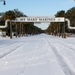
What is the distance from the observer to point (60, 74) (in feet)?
33.4

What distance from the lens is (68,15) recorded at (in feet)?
467

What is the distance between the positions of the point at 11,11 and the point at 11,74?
333 feet

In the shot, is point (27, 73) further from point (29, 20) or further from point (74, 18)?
point (74, 18)

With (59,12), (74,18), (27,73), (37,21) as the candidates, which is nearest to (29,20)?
(37,21)

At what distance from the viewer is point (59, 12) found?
128 meters

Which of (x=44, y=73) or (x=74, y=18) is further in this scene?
(x=74, y=18)

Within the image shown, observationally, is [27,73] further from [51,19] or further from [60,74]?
[51,19]

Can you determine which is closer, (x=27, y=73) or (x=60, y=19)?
(x=27, y=73)

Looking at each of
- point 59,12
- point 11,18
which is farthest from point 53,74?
point 59,12

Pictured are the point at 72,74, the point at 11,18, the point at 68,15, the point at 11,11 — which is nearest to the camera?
the point at 72,74

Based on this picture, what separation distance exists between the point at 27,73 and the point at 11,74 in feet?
1.94

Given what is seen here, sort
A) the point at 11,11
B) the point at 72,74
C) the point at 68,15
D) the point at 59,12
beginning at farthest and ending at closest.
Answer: the point at 68,15
the point at 59,12
the point at 11,11
the point at 72,74

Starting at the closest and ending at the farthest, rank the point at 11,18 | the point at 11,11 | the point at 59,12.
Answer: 1. the point at 11,18
2. the point at 11,11
3. the point at 59,12

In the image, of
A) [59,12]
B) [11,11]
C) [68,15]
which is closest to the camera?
[11,11]
